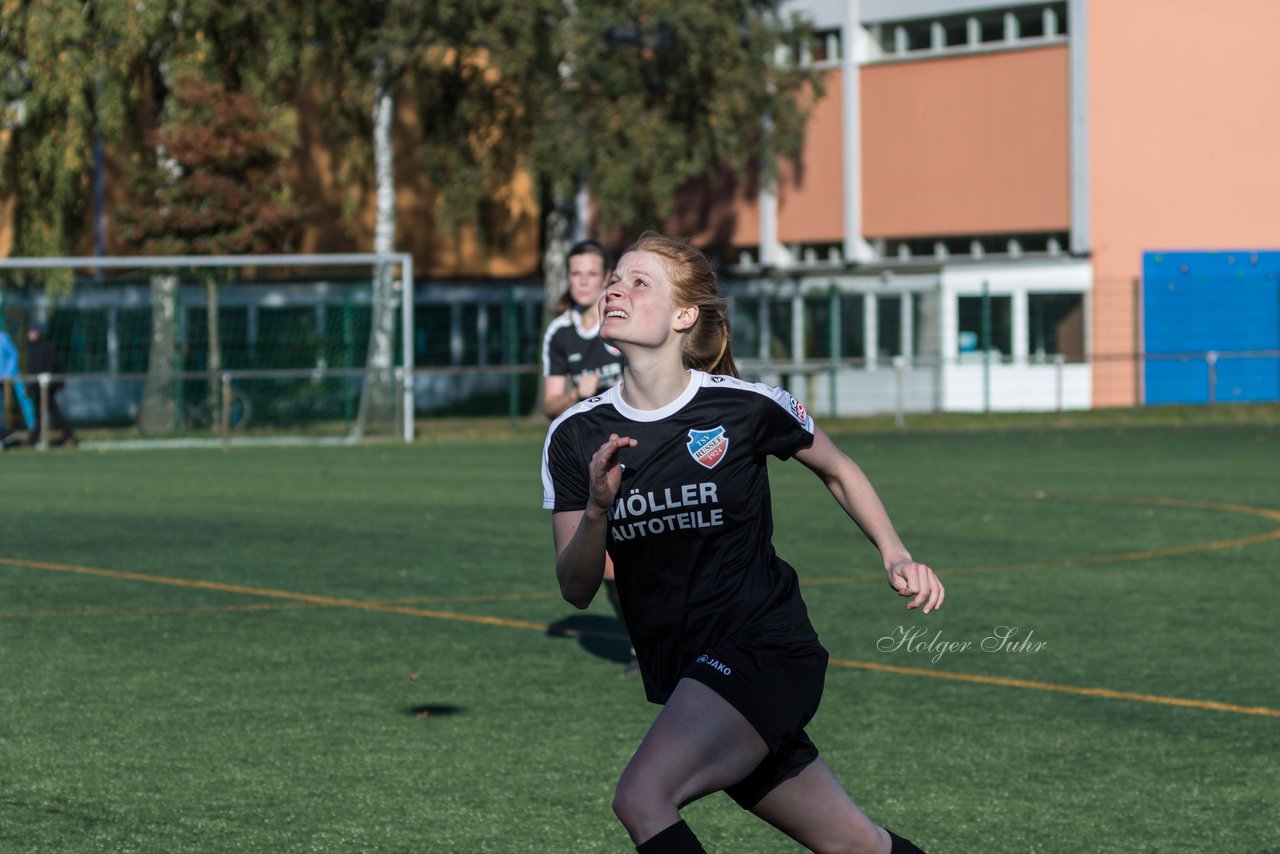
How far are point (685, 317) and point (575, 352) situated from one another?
5439mm

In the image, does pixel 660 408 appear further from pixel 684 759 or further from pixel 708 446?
pixel 684 759

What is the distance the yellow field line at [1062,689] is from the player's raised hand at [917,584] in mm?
4372

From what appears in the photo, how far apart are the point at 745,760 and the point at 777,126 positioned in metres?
33.0

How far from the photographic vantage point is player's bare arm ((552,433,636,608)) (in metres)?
4.18

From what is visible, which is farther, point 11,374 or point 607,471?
point 11,374

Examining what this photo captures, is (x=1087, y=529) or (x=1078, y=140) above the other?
(x=1078, y=140)

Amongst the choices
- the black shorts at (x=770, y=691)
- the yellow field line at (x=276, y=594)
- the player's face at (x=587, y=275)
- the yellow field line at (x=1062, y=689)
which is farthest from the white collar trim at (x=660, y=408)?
the yellow field line at (x=276, y=594)

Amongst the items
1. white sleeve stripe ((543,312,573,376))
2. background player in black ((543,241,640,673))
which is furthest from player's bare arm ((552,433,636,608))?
white sleeve stripe ((543,312,573,376))

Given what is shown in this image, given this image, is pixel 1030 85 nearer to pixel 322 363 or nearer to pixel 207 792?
pixel 322 363

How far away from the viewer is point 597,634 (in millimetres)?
10664

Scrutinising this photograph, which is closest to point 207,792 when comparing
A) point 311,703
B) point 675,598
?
point 311,703

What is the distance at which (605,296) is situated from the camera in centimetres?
462

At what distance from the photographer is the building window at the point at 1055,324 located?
126 ft

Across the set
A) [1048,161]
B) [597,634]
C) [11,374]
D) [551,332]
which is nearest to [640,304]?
[551,332]
